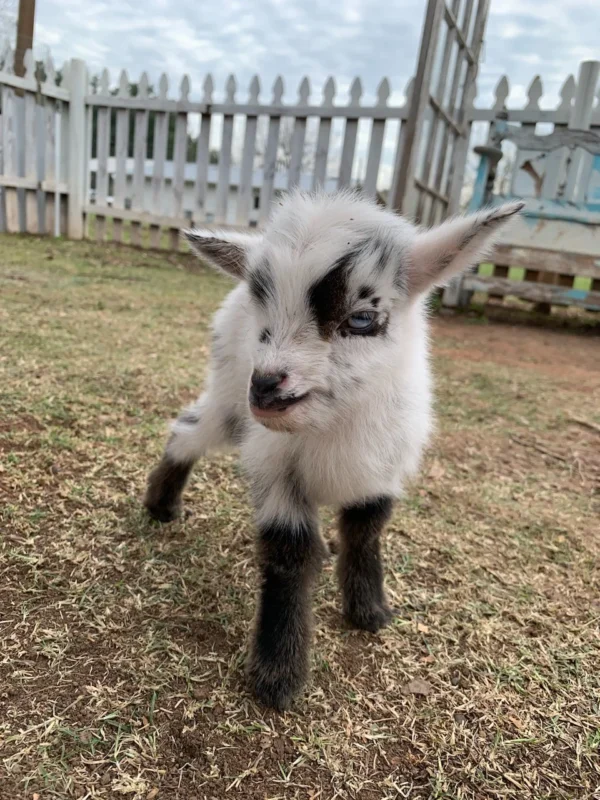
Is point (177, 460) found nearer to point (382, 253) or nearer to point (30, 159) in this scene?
point (382, 253)

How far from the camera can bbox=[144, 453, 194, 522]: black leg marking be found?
2471 mm

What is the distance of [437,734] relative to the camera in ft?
5.46

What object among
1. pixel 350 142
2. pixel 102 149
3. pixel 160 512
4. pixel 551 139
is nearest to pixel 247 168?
pixel 350 142

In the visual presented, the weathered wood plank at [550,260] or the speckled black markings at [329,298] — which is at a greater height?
the weathered wood plank at [550,260]

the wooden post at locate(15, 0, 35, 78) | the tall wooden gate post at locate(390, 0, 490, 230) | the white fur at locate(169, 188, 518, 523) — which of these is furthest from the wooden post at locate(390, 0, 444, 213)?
the wooden post at locate(15, 0, 35, 78)

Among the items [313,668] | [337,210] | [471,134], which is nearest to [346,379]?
[337,210]

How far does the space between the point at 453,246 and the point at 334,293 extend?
1.30 feet

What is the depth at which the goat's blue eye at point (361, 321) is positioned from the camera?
1.63m

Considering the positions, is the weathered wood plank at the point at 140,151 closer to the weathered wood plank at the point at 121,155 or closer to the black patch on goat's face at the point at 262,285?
the weathered wood plank at the point at 121,155

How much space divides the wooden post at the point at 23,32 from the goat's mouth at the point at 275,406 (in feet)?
29.0

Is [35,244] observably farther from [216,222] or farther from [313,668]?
[313,668]

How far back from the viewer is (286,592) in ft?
6.01

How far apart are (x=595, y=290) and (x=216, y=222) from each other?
16.1ft

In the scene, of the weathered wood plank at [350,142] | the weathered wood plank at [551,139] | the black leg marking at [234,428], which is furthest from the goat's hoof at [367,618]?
the weathered wood plank at [551,139]
